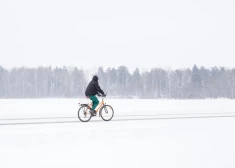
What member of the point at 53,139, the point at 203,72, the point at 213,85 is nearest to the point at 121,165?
the point at 53,139

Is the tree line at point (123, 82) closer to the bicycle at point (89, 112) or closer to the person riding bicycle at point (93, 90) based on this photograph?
the bicycle at point (89, 112)

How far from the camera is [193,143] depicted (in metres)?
7.46

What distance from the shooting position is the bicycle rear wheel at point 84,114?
13019mm

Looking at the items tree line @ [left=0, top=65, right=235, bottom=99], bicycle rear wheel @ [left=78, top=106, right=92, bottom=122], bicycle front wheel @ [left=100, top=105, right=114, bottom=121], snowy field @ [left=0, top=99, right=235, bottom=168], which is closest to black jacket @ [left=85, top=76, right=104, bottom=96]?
bicycle rear wheel @ [left=78, top=106, right=92, bottom=122]

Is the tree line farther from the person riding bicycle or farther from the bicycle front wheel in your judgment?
the person riding bicycle

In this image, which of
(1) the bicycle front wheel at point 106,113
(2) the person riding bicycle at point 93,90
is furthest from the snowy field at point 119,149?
(1) the bicycle front wheel at point 106,113

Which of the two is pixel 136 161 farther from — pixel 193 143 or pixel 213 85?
pixel 213 85

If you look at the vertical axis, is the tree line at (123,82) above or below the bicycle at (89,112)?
above

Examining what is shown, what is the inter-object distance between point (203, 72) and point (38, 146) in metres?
94.3

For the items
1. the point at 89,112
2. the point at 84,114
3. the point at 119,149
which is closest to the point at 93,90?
the point at 89,112

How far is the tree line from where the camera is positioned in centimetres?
8588

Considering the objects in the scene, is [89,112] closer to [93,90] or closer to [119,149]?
[93,90]

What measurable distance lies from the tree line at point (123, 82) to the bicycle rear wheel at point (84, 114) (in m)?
71.1

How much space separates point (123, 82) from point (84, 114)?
269 ft
